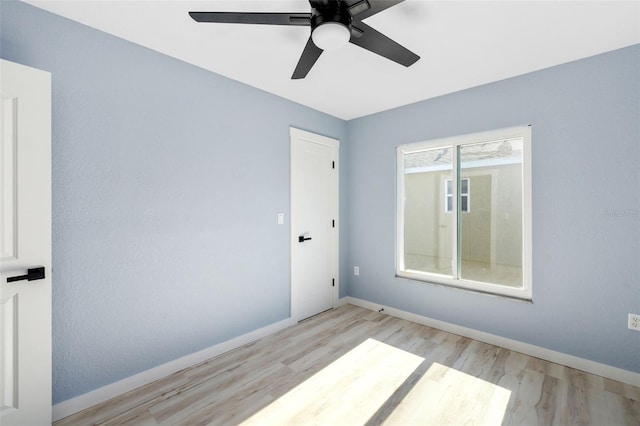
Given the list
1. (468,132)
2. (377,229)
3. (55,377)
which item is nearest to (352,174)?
(377,229)

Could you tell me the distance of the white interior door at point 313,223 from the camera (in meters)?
3.33

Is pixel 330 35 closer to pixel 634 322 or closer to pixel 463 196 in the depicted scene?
pixel 463 196

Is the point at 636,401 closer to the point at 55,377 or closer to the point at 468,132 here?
the point at 468,132

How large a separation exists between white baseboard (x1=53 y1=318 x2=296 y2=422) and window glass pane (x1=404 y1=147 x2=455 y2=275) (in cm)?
197

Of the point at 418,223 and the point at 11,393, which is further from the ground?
the point at 418,223

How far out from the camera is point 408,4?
1708mm

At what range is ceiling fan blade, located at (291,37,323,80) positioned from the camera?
5.50 ft

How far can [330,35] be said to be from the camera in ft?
4.70

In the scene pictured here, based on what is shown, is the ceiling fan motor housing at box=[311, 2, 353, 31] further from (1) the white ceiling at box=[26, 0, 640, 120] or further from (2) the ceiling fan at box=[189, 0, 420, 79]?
(1) the white ceiling at box=[26, 0, 640, 120]

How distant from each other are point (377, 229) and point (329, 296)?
110 cm

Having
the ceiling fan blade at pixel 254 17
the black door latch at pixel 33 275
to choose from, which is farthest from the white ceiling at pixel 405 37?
the black door latch at pixel 33 275

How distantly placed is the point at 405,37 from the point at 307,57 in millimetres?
806

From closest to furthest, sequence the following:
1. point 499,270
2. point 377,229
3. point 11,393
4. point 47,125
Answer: point 11,393 → point 47,125 → point 499,270 → point 377,229

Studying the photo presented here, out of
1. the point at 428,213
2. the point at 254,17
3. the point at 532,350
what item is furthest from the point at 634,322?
the point at 254,17
